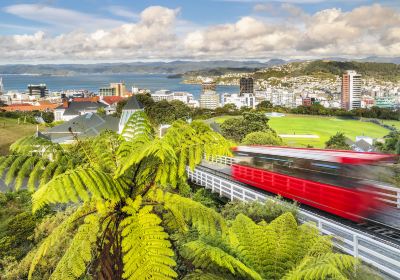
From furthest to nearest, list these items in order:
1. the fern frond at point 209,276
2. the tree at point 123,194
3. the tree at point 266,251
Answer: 1. the tree at point 266,251
2. the fern frond at point 209,276
3. the tree at point 123,194

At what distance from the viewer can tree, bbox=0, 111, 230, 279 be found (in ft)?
11.5

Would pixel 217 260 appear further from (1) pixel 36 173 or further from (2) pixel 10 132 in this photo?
(2) pixel 10 132

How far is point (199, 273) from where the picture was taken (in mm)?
4957

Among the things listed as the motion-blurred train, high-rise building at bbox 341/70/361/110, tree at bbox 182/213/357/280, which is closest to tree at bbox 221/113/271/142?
the motion-blurred train

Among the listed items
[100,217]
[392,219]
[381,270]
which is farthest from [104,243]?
[392,219]

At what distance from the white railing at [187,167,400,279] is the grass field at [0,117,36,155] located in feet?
106

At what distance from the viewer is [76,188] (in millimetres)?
3266

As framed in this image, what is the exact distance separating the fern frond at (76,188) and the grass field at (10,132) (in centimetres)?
4040

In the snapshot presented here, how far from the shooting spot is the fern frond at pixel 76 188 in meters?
3.13

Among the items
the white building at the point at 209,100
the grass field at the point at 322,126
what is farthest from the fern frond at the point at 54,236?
the white building at the point at 209,100

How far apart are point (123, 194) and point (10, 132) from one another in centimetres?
5294

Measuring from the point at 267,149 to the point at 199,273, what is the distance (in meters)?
9.69

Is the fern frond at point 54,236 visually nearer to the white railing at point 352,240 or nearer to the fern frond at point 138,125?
the fern frond at point 138,125

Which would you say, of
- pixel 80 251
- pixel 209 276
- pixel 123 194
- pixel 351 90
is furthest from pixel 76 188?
pixel 351 90
